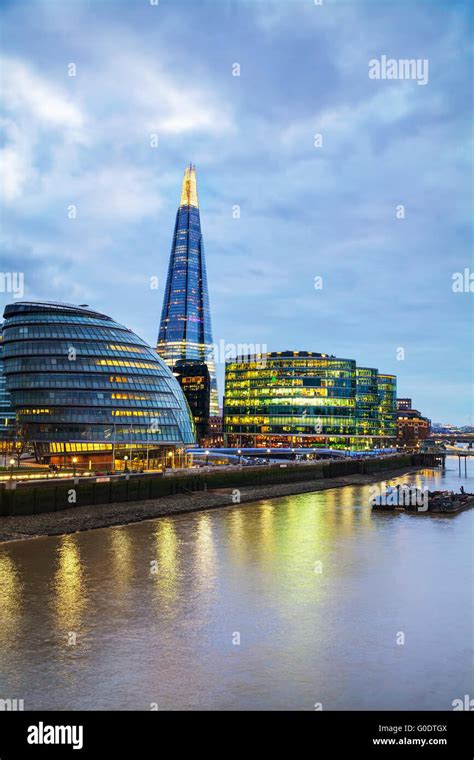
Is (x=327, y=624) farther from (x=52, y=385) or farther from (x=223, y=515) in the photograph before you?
(x=52, y=385)

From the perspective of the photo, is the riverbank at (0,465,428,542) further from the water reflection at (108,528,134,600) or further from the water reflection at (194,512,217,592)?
the water reflection at (194,512,217,592)

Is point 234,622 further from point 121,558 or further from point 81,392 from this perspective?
point 81,392

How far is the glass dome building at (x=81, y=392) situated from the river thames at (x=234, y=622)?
154ft

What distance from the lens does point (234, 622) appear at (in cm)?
2622

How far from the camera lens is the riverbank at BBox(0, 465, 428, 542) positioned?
46156 millimetres

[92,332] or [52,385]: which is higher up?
[92,332]

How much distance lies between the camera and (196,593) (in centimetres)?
3045

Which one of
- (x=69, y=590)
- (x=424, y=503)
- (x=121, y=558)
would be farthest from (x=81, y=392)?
(x=69, y=590)

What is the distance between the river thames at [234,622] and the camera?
1944 centimetres

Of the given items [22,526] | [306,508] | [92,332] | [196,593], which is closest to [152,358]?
[92,332]

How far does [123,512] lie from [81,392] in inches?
1532
